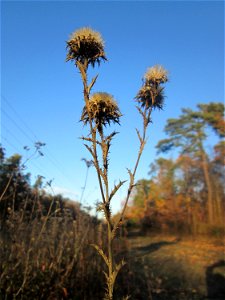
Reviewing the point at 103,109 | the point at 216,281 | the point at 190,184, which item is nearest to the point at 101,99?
the point at 103,109

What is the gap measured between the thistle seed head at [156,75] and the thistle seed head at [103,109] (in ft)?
1.29

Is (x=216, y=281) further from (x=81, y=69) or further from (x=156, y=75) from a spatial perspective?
(x=81, y=69)

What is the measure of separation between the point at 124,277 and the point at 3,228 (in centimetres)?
243

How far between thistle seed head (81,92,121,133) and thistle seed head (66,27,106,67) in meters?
0.24

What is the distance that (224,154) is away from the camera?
2436 cm

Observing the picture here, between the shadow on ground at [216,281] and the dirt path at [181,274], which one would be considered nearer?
the dirt path at [181,274]

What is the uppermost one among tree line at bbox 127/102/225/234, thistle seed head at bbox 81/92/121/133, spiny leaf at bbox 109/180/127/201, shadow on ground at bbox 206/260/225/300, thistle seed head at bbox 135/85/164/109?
tree line at bbox 127/102/225/234

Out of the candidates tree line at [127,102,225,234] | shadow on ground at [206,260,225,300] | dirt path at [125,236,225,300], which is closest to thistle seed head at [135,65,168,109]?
dirt path at [125,236,225,300]

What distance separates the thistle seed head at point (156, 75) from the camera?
2.24 meters

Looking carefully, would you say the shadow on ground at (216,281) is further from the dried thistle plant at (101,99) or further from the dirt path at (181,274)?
the dried thistle plant at (101,99)

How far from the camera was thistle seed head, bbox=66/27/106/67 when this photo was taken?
2027mm

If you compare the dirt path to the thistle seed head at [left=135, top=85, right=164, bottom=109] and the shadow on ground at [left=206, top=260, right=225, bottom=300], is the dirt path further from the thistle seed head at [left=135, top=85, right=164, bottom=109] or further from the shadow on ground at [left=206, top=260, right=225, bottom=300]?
the thistle seed head at [left=135, top=85, right=164, bottom=109]

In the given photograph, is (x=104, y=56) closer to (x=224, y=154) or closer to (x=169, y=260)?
(x=169, y=260)

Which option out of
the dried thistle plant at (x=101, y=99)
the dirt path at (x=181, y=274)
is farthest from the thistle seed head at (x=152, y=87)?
the dirt path at (x=181, y=274)
